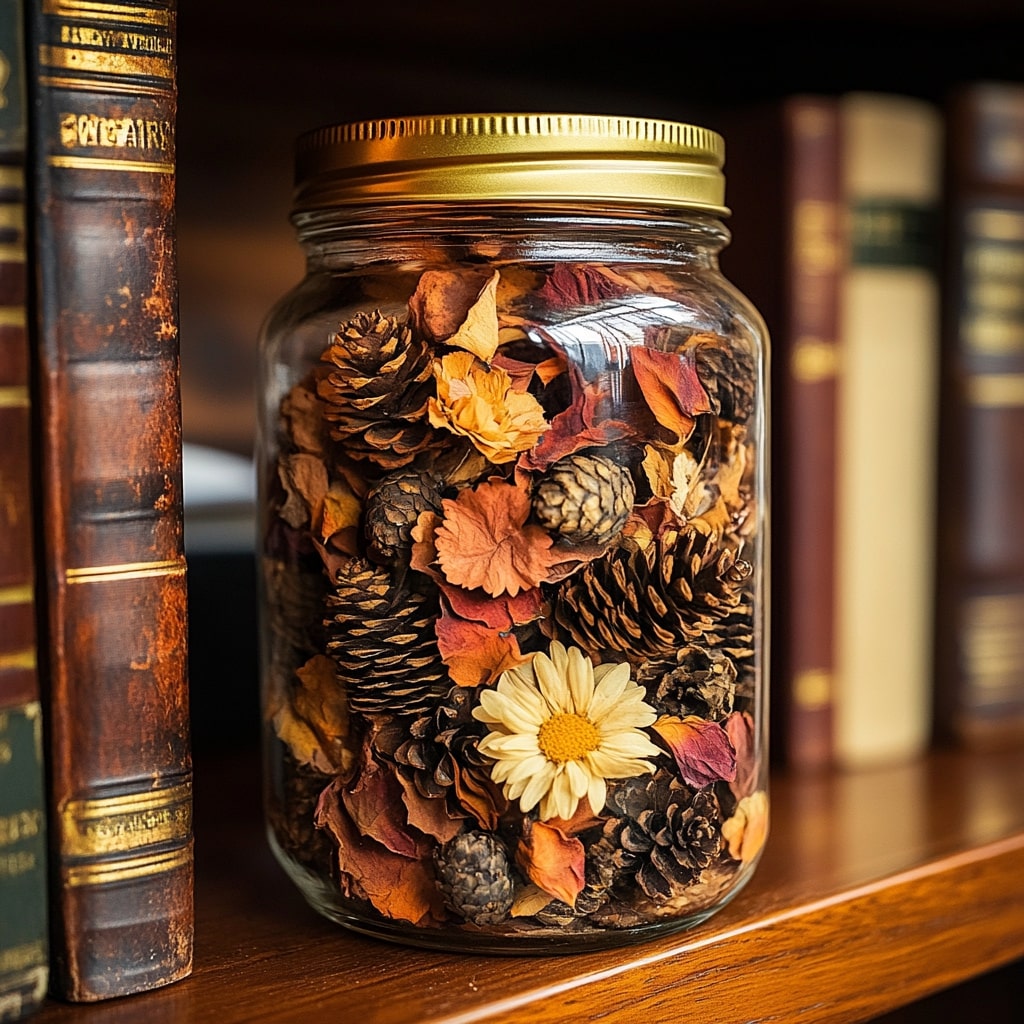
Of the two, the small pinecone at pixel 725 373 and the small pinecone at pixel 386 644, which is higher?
the small pinecone at pixel 725 373

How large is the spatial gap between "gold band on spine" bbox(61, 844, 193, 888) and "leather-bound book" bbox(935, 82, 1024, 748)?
0.46 metres

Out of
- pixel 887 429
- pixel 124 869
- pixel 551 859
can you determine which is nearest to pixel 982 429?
pixel 887 429

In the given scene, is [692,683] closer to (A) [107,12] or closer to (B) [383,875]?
(B) [383,875]

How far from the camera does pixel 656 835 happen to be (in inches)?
18.8

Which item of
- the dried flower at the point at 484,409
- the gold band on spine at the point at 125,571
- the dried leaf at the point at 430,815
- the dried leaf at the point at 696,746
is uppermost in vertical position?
the dried flower at the point at 484,409

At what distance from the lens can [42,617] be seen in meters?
0.43

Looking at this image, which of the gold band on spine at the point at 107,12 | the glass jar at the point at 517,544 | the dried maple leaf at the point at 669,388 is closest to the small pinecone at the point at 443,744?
the glass jar at the point at 517,544

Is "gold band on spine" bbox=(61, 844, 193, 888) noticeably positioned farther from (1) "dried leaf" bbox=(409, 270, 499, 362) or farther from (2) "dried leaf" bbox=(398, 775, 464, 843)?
(1) "dried leaf" bbox=(409, 270, 499, 362)

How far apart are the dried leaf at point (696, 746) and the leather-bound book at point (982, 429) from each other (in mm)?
309

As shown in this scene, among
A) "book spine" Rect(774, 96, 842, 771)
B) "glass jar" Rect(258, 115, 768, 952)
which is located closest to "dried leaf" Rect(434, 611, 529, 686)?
"glass jar" Rect(258, 115, 768, 952)

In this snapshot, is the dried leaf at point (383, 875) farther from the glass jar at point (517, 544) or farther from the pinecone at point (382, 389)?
the pinecone at point (382, 389)

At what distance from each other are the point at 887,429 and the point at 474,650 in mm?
363

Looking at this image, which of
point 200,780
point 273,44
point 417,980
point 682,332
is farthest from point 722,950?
point 273,44

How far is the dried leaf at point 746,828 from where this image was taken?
0.50 metres
